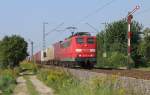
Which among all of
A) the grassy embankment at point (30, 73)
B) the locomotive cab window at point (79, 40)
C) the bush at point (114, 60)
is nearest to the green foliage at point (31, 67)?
the grassy embankment at point (30, 73)

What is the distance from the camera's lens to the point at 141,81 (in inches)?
627

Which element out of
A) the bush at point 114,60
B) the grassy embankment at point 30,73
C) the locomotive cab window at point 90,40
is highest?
the locomotive cab window at point 90,40

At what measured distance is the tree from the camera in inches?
2739

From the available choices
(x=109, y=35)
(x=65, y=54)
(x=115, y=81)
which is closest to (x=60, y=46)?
(x=65, y=54)

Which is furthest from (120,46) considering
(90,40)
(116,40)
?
(90,40)

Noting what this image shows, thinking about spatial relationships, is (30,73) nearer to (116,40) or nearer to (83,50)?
(83,50)

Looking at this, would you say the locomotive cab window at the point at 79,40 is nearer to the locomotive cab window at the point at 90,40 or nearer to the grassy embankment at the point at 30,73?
the locomotive cab window at the point at 90,40

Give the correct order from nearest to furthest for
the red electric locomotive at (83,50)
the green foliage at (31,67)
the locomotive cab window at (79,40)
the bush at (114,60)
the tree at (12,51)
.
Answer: the red electric locomotive at (83,50) → the locomotive cab window at (79,40) → the green foliage at (31,67) → the tree at (12,51) → the bush at (114,60)

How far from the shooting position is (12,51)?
69562 millimetres

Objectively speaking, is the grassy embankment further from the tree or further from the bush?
the bush

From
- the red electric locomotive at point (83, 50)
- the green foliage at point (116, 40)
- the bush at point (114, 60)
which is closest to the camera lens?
the red electric locomotive at point (83, 50)

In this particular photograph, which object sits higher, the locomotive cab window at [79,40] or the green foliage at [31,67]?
the locomotive cab window at [79,40]

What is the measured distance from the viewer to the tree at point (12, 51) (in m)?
69.6

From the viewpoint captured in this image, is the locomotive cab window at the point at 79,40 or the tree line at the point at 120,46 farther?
the tree line at the point at 120,46
